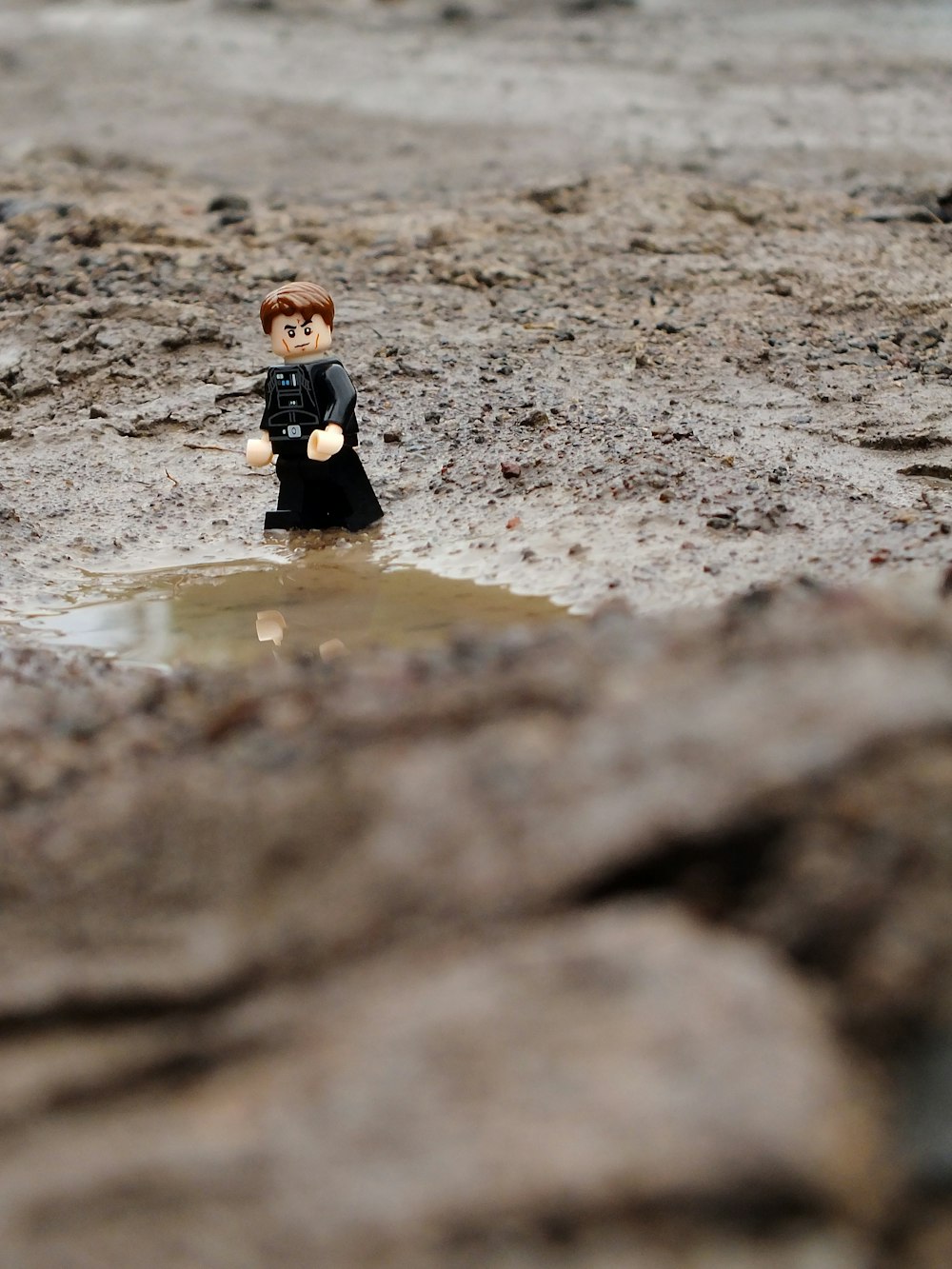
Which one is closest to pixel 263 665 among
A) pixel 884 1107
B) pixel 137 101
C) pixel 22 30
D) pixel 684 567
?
pixel 884 1107

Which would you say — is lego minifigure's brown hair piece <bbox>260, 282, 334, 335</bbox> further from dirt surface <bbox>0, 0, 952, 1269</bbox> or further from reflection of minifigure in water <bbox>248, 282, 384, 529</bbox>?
dirt surface <bbox>0, 0, 952, 1269</bbox>

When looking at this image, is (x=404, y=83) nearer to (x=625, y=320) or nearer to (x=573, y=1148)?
(x=625, y=320)

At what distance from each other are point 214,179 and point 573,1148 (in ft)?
31.9

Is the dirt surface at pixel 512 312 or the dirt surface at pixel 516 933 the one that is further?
the dirt surface at pixel 512 312

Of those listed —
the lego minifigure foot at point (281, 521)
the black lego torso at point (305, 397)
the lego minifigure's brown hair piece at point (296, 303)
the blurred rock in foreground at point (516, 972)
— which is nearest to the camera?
the blurred rock in foreground at point (516, 972)

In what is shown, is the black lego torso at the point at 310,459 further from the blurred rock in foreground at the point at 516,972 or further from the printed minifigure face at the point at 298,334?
the blurred rock in foreground at the point at 516,972

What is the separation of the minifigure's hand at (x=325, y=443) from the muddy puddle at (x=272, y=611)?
14.8 inches

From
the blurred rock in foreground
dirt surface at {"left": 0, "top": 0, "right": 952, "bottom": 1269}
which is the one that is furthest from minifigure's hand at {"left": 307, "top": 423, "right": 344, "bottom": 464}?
the blurred rock in foreground

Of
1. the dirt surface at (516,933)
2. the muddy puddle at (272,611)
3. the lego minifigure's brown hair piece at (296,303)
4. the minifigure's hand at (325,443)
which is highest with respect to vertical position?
the lego minifigure's brown hair piece at (296,303)

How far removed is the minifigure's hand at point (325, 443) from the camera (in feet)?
15.6

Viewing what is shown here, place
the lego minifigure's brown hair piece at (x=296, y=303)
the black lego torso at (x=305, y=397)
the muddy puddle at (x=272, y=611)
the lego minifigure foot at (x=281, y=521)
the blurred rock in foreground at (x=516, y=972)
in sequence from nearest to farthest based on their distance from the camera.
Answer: the blurred rock in foreground at (x=516, y=972)
the muddy puddle at (x=272, y=611)
the lego minifigure's brown hair piece at (x=296, y=303)
the black lego torso at (x=305, y=397)
the lego minifigure foot at (x=281, y=521)

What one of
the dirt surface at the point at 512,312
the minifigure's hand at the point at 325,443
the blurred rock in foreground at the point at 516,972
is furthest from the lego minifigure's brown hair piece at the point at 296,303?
the blurred rock in foreground at the point at 516,972

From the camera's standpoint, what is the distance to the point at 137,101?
11773mm

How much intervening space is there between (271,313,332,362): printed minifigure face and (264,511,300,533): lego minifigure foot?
2.07ft
